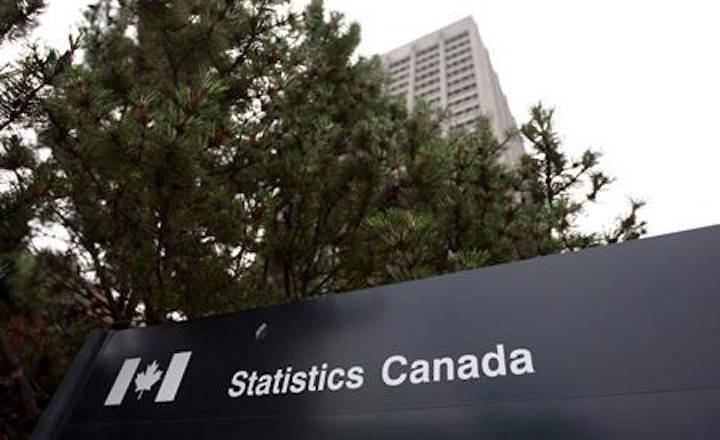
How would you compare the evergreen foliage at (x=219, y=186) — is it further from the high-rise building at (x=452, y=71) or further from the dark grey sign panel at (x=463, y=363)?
the high-rise building at (x=452, y=71)

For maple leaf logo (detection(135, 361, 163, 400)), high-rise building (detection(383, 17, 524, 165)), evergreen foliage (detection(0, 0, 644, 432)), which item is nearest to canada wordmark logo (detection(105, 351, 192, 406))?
maple leaf logo (detection(135, 361, 163, 400))

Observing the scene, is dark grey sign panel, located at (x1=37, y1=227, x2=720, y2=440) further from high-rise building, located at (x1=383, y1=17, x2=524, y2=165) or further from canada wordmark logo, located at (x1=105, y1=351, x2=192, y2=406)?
high-rise building, located at (x1=383, y1=17, x2=524, y2=165)

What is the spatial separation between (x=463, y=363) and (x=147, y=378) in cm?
99

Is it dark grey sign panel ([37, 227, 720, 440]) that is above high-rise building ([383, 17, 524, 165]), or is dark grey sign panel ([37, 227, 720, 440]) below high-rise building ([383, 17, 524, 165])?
below

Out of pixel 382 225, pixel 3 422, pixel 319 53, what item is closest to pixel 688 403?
pixel 382 225

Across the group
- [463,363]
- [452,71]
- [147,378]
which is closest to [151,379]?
[147,378]

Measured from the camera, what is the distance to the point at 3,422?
1805mm

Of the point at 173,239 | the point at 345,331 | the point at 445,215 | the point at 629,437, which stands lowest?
the point at 629,437

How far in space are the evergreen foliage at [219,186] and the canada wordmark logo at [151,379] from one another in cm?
44

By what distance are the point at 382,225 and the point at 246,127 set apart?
968 mm

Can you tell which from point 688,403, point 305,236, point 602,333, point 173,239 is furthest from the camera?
point 305,236

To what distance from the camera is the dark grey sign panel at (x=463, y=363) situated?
2.86ft

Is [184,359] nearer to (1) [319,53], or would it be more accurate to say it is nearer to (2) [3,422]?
(2) [3,422]

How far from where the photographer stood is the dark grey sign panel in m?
0.87
